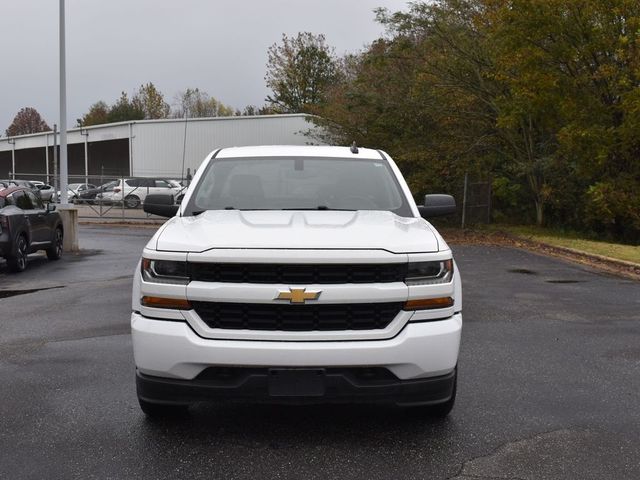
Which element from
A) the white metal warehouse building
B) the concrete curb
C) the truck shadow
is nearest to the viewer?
the truck shadow

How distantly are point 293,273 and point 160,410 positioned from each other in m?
1.39

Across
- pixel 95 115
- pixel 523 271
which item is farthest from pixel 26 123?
pixel 523 271

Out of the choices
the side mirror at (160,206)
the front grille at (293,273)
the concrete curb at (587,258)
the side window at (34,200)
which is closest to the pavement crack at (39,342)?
the side mirror at (160,206)

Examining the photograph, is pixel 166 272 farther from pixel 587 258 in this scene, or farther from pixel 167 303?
pixel 587 258

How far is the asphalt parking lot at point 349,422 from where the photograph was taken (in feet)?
12.2

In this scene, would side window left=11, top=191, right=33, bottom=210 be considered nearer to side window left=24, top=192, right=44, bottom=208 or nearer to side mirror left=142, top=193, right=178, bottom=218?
side window left=24, top=192, right=44, bottom=208

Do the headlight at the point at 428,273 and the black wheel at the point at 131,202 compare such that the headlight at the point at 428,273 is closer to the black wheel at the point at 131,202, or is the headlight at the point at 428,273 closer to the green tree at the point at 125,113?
the black wheel at the point at 131,202

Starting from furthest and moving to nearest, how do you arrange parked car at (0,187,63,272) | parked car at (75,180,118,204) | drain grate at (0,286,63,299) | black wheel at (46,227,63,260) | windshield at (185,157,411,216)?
parked car at (75,180,118,204)
black wheel at (46,227,63,260)
parked car at (0,187,63,272)
drain grate at (0,286,63,299)
windshield at (185,157,411,216)

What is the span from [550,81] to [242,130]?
90.0ft

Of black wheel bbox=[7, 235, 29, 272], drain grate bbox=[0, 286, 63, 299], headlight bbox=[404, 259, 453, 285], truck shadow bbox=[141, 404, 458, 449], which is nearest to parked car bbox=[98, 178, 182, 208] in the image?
black wheel bbox=[7, 235, 29, 272]

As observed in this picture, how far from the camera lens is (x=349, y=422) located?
4414 mm

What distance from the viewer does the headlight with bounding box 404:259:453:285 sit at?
3.80 meters

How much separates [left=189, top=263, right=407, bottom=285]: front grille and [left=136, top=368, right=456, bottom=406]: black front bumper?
491mm

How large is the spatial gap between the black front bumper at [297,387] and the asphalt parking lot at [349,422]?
1.18 feet
